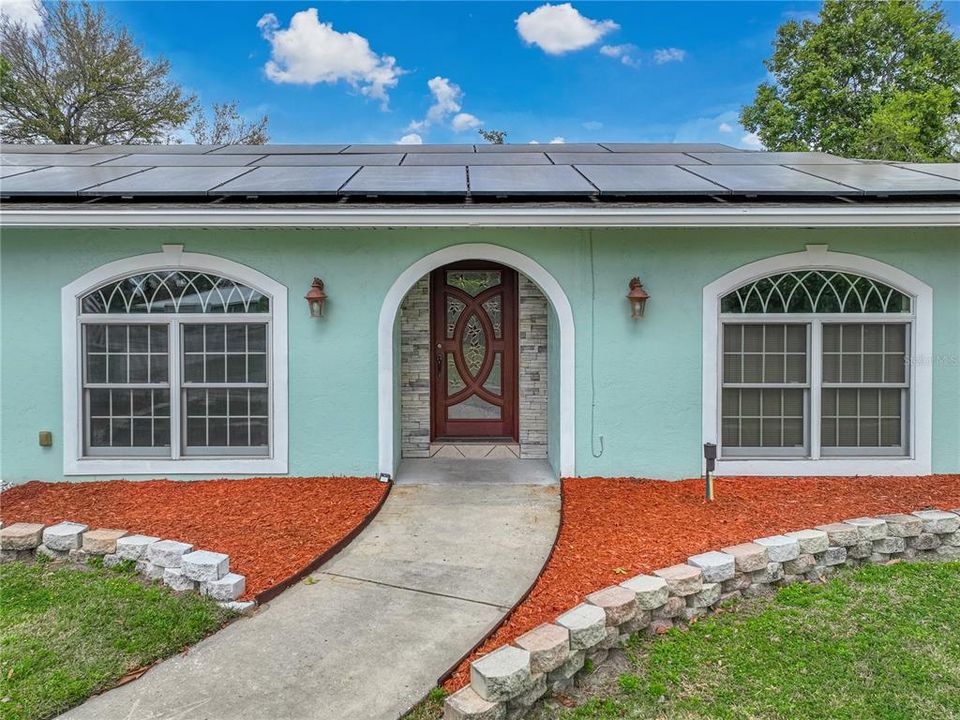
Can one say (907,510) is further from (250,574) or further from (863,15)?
(863,15)

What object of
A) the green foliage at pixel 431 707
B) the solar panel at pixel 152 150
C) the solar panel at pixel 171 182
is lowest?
the green foliage at pixel 431 707

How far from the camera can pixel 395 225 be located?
17.1 feet

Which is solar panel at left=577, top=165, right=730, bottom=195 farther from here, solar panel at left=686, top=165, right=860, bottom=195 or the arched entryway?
the arched entryway

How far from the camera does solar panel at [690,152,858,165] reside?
24.0 feet

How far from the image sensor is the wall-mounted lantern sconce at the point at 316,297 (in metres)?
5.57

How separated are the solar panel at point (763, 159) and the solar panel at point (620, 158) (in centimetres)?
30

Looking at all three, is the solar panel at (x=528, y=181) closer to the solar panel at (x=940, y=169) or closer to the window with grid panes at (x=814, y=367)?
the window with grid panes at (x=814, y=367)

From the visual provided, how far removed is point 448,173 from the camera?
251 inches

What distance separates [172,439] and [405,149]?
221 inches

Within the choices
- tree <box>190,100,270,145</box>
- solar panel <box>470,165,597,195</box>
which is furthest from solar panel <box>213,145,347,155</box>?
tree <box>190,100,270,145</box>

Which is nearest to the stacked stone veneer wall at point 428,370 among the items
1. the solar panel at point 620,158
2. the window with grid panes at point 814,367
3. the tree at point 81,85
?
the solar panel at point 620,158

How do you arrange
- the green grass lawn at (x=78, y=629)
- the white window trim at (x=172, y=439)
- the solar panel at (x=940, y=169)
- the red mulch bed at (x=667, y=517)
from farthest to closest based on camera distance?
1. the solar panel at (x=940, y=169)
2. the white window trim at (x=172, y=439)
3. the red mulch bed at (x=667, y=517)
4. the green grass lawn at (x=78, y=629)

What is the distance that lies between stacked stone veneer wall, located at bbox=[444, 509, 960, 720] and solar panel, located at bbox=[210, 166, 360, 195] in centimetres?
445

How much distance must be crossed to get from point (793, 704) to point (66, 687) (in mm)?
3633
